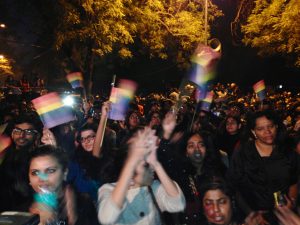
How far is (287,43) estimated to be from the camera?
15.0 metres

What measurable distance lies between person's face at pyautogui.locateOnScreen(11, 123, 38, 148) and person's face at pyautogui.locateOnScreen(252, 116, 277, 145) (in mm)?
2539

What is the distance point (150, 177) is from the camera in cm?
295

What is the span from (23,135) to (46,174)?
5.45 feet

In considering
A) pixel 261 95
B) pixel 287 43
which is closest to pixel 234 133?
pixel 261 95

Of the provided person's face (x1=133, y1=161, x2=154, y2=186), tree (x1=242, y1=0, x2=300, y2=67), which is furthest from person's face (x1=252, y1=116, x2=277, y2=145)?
tree (x1=242, y1=0, x2=300, y2=67)

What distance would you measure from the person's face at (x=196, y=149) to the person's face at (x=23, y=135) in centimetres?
179

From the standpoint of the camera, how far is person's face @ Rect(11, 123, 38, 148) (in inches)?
178

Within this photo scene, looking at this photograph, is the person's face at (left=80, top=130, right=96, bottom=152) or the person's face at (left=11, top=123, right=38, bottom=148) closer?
the person's face at (left=11, top=123, right=38, bottom=148)

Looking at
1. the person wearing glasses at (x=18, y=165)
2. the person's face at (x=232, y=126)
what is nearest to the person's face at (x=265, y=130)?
the person's face at (x=232, y=126)

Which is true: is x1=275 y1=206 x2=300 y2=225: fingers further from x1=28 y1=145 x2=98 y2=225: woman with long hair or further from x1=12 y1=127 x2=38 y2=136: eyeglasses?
x1=12 y1=127 x2=38 y2=136: eyeglasses

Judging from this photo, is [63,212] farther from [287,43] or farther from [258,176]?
[287,43]

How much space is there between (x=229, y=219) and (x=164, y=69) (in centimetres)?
2721

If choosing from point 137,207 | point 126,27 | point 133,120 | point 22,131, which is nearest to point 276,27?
point 126,27

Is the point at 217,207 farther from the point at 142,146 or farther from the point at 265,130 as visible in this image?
the point at 265,130
